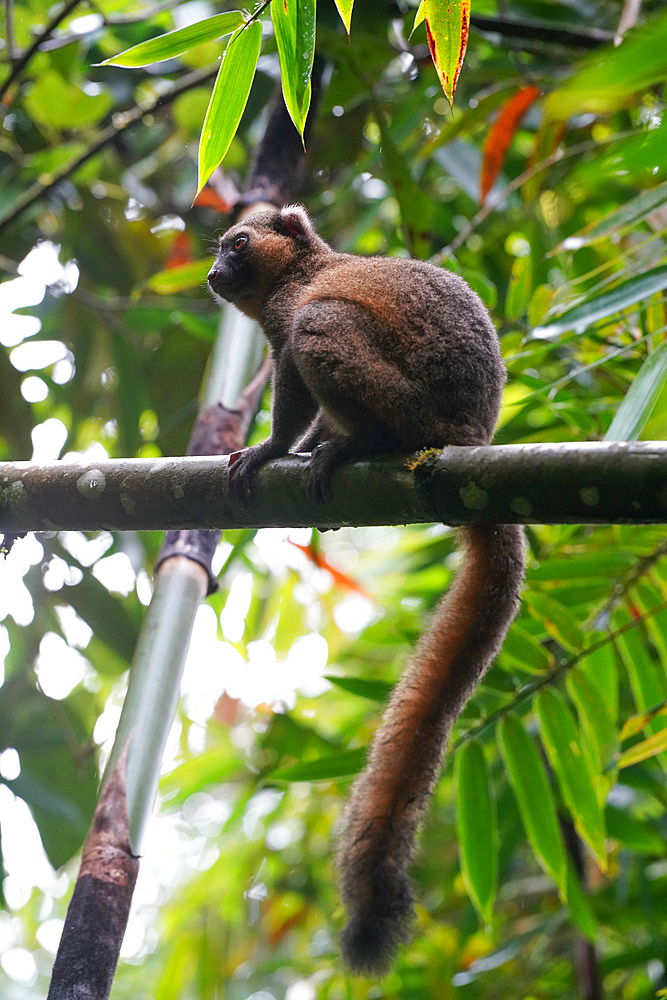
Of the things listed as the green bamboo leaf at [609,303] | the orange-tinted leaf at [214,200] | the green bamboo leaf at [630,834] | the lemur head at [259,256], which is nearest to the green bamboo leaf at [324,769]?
the green bamboo leaf at [630,834]

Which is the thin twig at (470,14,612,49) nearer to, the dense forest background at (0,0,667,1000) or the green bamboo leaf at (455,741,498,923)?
the dense forest background at (0,0,667,1000)

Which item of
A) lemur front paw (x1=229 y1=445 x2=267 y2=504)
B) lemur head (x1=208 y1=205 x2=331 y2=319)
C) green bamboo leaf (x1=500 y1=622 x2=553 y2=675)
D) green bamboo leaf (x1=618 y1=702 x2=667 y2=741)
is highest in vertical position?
lemur head (x1=208 y1=205 x2=331 y2=319)

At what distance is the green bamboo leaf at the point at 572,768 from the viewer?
8.89 ft

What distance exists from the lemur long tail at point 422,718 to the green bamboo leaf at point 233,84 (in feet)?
3.71

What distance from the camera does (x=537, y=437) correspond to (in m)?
3.68

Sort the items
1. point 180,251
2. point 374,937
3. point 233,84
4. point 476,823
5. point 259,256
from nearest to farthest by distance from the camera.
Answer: point 233,84 < point 374,937 < point 476,823 < point 259,256 < point 180,251

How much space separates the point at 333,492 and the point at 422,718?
2.29 ft

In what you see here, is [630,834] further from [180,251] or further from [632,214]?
[180,251]

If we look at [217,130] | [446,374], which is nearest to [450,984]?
[446,374]

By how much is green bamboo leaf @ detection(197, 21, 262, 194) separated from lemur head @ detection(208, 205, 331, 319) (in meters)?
1.43

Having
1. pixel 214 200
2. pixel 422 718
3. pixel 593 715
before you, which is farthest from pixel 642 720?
pixel 214 200

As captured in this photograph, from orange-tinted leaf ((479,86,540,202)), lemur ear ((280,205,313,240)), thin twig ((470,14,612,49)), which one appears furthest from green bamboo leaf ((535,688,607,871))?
thin twig ((470,14,612,49))

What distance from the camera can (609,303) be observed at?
2.40 m

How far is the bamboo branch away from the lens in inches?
62.9
